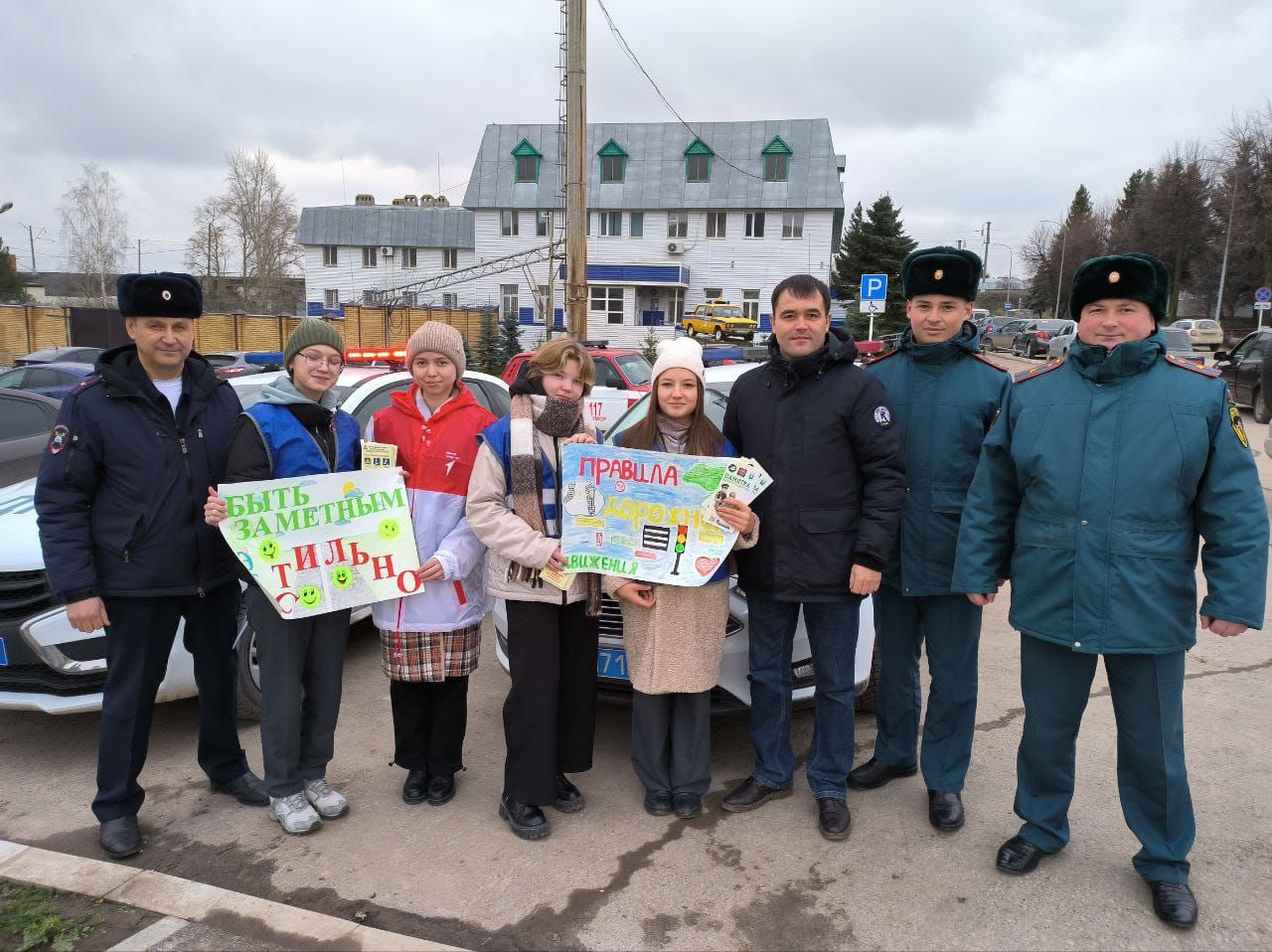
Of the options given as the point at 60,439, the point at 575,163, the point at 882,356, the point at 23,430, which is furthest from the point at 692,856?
the point at 575,163

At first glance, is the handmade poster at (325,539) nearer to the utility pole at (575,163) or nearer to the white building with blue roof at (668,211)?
the utility pole at (575,163)

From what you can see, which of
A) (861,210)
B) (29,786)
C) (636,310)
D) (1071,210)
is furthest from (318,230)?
(1071,210)

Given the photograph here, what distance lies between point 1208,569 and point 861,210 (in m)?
47.2

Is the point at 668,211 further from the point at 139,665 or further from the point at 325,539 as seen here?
the point at 139,665

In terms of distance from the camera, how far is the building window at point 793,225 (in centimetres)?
3875

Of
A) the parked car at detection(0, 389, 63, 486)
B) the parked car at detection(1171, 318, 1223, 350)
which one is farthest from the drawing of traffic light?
the parked car at detection(1171, 318, 1223, 350)

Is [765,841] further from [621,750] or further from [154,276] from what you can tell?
[154,276]

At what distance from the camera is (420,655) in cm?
346

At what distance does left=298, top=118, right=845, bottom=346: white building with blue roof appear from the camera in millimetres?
38656

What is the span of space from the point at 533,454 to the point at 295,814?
5.82ft

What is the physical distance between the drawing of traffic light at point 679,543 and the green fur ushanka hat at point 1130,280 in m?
1.59

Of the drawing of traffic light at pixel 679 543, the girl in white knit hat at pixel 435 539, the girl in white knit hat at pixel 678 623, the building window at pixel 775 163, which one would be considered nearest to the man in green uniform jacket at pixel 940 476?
the girl in white knit hat at pixel 678 623

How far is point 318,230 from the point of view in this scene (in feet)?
162

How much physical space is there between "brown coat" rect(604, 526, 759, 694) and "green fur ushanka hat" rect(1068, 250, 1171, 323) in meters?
1.56
